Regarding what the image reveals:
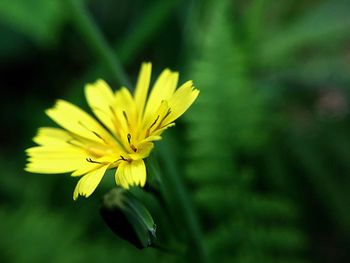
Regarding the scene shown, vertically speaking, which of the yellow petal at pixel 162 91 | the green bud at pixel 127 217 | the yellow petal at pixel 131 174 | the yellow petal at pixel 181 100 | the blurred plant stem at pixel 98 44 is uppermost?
the blurred plant stem at pixel 98 44

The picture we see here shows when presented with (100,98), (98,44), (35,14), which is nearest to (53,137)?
(100,98)

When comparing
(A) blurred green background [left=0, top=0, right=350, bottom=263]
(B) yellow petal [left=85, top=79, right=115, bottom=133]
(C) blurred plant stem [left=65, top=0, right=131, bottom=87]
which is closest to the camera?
(B) yellow petal [left=85, top=79, right=115, bottom=133]

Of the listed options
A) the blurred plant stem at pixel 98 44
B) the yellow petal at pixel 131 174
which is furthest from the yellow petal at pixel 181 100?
the blurred plant stem at pixel 98 44

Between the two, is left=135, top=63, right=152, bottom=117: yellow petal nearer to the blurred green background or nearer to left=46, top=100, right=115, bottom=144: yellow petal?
left=46, top=100, right=115, bottom=144: yellow petal

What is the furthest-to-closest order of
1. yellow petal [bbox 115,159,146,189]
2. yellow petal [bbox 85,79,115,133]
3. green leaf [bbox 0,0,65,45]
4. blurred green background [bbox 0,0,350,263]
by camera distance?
green leaf [bbox 0,0,65,45] < blurred green background [bbox 0,0,350,263] < yellow petal [bbox 85,79,115,133] < yellow petal [bbox 115,159,146,189]

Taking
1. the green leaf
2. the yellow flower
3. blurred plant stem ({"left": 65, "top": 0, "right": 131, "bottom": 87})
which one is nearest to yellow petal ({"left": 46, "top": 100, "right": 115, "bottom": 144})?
the yellow flower

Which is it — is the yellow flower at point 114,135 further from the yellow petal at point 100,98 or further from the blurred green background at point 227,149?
the blurred green background at point 227,149

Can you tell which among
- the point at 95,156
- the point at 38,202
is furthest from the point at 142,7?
the point at 95,156
